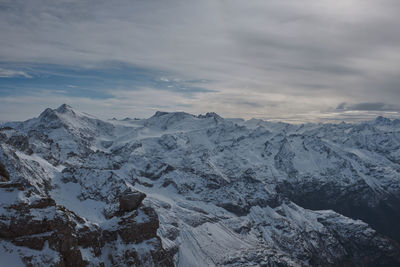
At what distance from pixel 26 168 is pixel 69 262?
117795 millimetres

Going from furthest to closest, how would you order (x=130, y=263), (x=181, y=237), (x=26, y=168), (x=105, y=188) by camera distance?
(x=181, y=237) → (x=105, y=188) → (x=26, y=168) → (x=130, y=263)

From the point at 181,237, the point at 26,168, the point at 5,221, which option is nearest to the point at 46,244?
the point at 5,221

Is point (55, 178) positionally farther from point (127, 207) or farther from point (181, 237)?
point (127, 207)

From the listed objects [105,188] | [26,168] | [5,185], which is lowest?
[105,188]

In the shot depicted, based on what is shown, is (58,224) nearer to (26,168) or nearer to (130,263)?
(130,263)

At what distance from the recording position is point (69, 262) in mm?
54156

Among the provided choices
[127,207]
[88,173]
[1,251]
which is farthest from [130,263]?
[88,173]

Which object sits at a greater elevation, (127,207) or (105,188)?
(127,207)

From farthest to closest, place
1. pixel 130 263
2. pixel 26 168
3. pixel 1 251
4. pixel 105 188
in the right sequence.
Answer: pixel 105 188 → pixel 26 168 → pixel 130 263 → pixel 1 251

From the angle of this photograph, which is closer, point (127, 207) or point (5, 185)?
point (5, 185)

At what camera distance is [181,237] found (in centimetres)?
18988

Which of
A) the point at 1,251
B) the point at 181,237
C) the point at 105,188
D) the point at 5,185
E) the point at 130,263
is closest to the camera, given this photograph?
the point at 1,251

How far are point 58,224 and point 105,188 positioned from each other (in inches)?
4766

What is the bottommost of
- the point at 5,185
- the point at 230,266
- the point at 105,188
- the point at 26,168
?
the point at 230,266
